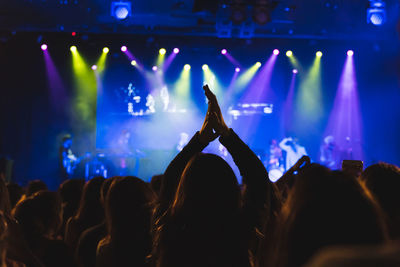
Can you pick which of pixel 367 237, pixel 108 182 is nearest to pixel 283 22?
pixel 108 182

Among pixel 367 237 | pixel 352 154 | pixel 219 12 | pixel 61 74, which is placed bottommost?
pixel 352 154

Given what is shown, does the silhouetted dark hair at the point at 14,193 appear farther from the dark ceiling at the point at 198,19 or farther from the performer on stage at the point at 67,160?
the performer on stage at the point at 67,160

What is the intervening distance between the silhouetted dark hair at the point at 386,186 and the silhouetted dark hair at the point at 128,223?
Result: 3.90 feet

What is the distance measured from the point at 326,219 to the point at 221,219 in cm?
77

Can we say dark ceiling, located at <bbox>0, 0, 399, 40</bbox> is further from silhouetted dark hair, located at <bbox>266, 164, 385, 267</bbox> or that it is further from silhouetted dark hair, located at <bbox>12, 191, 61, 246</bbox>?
silhouetted dark hair, located at <bbox>266, 164, 385, 267</bbox>

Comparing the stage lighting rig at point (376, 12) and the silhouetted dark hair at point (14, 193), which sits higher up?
the stage lighting rig at point (376, 12)

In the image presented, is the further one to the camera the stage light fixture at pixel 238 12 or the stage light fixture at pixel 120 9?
the stage light fixture at pixel 120 9

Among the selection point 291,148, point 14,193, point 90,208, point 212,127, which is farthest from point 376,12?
point 212,127

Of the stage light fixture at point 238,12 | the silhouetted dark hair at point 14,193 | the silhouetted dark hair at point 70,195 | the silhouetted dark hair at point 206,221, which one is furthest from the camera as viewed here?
the stage light fixture at point 238,12

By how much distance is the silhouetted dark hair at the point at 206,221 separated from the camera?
1562 mm

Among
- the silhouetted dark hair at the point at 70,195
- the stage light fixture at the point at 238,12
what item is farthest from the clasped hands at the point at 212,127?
the stage light fixture at the point at 238,12

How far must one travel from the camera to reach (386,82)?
14273mm

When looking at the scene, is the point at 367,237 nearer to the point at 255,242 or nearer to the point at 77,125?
the point at 255,242

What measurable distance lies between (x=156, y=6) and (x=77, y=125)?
471 centimetres
